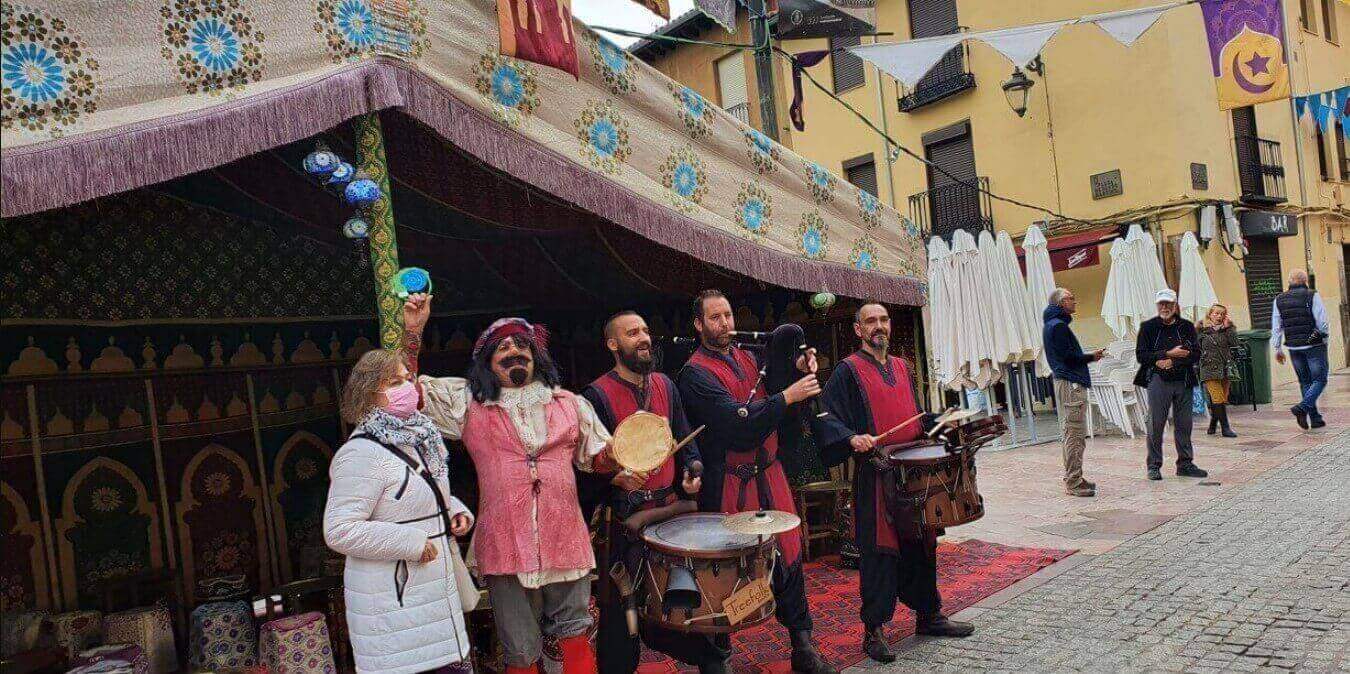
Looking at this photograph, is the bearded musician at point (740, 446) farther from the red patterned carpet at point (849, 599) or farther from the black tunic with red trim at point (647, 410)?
the red patterned carpet at point (849, 599)

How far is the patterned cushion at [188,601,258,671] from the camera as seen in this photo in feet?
12.7

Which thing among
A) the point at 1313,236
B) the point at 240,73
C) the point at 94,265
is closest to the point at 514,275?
the point at 94,265

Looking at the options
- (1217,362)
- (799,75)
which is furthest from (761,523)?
(1217,362)

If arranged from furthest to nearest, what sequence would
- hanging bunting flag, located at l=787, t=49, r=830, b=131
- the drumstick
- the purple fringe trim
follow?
hanging bunting flag, located at l=787, t=49, r=830, b=131
the drumstick
the purple fringe trim

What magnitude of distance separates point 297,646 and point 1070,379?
19.9ft

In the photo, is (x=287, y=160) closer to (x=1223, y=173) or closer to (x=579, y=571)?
(x=579, y=571)

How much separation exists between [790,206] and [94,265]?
3543 millimetres

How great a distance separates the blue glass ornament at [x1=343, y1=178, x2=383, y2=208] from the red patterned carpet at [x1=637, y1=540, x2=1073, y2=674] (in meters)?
2.50

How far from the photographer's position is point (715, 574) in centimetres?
329

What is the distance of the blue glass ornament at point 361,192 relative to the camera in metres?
2.92

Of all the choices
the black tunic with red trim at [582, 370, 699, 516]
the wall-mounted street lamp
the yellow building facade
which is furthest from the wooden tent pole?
the wall-mounted street lamp

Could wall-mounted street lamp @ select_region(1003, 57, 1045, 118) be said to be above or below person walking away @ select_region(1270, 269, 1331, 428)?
above

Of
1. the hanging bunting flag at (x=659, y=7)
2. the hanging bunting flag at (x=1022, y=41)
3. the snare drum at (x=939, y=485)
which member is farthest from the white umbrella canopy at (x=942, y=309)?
the snare drum at (x=939, y=485)

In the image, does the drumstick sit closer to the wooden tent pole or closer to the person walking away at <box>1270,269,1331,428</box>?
the wooden tent pole
